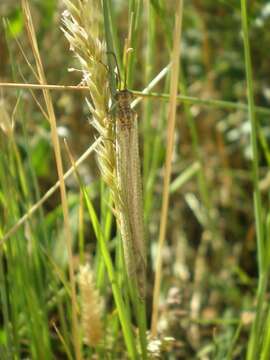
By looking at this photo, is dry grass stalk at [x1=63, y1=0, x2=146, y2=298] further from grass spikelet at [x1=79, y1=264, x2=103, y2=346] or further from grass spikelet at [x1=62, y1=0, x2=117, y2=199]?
grass spikelet at [x1=79, y1=264, x2=103, y2=346]

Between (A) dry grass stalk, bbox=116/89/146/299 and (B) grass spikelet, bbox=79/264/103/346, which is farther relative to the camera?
(B) grass spikelet, bbox=79/264/103/346

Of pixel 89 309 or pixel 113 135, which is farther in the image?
pixel 89 309

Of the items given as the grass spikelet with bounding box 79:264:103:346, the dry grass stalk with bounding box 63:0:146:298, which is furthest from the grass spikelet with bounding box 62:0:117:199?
the grass spikelet with bounding box 79:264:103:346

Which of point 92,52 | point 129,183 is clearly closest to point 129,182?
point 129,183

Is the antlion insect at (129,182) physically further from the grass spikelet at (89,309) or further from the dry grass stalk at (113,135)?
the grass spikelet at (89,309)

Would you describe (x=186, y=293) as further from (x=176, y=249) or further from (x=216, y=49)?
(x=216, y=49)

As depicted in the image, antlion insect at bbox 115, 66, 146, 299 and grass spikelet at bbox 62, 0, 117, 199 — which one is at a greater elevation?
grass spikelet at bbox 62, 0, 117, 199

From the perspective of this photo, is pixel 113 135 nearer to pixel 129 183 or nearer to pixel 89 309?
pixel 129 183
